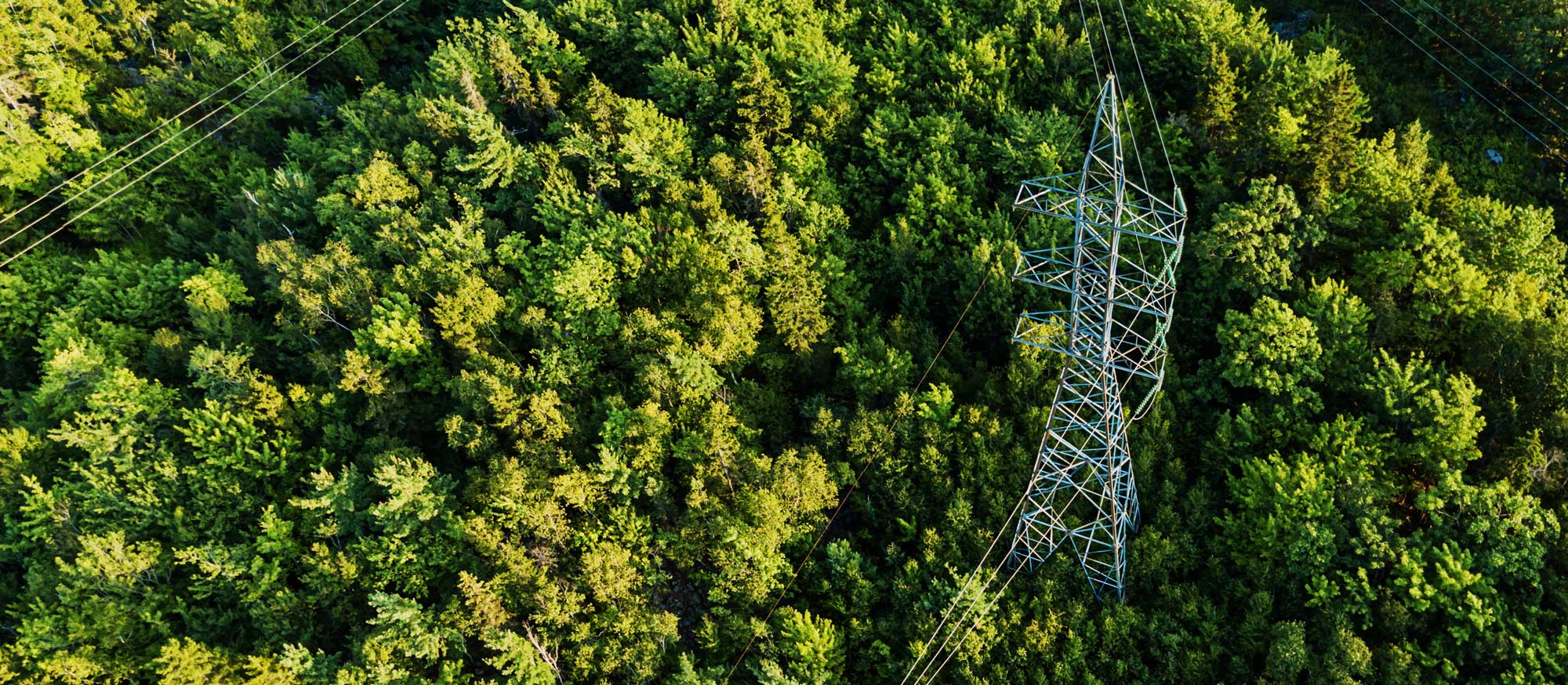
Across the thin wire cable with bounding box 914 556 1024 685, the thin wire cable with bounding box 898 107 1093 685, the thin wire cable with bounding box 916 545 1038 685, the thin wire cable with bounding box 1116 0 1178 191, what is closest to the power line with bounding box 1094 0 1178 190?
the thin wire cable with bounding box 1116 0 1178 191

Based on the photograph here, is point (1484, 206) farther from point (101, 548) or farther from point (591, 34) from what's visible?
point (101, 548)

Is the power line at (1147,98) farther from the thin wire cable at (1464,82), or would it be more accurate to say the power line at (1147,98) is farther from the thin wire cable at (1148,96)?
the thin wire cable at (1464,82)

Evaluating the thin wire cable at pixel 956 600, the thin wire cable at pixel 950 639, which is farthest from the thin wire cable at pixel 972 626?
the thin wire cable at pixel 956 600

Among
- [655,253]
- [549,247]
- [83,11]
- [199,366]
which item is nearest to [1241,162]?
[655,253]

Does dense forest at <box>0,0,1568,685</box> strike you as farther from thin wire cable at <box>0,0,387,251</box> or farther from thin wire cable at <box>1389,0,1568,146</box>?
thin wire cable at <box>0,0,387,251</box>

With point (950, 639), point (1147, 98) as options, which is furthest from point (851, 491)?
point (1147, 98)

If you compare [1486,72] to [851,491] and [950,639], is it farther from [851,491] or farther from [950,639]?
[950,639]
